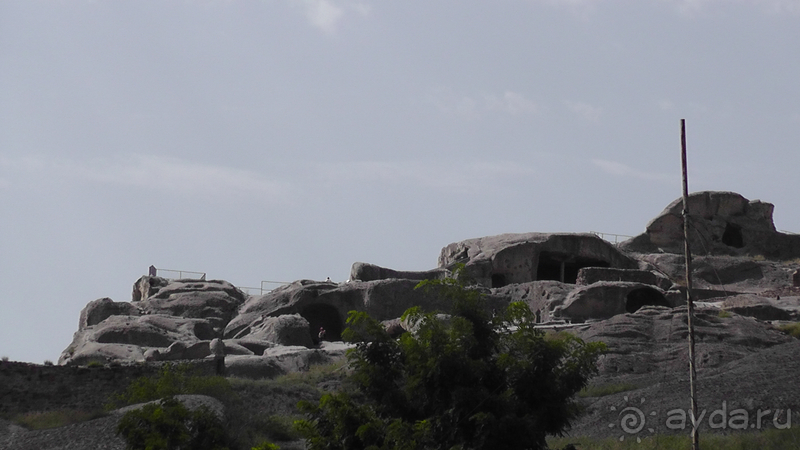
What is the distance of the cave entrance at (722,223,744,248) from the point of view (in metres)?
60.6

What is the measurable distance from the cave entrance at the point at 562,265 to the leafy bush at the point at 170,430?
3366 centimetres

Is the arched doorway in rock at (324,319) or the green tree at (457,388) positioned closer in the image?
the green tree at (457,388)

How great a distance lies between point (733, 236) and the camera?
61.2 metres

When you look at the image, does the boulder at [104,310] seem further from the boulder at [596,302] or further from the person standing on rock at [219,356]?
the boulder at [596,302]

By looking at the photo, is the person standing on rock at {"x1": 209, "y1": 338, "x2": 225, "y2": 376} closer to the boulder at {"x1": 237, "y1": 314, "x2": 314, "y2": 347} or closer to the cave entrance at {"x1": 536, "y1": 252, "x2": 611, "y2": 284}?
the boulder at {"x1": 237, "y1": 314, "x2": 314, "y2": 347}

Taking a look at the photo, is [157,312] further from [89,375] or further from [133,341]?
[89,375]

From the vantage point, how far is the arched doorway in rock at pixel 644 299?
38656 mm

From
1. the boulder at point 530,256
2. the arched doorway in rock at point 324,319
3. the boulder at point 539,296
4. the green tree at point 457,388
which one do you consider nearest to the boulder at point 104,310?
the arched doorway in rock at point 324,319

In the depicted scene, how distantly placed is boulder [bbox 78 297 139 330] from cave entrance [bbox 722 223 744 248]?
35.5 meters

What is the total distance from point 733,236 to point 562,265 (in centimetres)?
1623

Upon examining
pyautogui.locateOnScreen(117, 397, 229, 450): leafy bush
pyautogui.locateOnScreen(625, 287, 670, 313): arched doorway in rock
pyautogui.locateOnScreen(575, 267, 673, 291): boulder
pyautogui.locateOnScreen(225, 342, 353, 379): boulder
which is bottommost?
pyautogui.locateOnScreen(117, 397, 229, 450): leafy bush

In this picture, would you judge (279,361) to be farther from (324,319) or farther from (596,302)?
(324,319)

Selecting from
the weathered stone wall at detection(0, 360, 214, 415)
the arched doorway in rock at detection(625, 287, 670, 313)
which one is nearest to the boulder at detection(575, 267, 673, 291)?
the arched doorway in rock at detection(625, 287, 670, 313)

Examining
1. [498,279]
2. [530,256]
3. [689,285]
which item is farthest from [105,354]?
[689,285]
